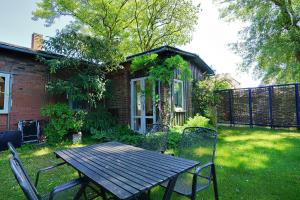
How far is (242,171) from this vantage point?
3.69 m

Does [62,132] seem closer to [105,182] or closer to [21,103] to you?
[21,103]

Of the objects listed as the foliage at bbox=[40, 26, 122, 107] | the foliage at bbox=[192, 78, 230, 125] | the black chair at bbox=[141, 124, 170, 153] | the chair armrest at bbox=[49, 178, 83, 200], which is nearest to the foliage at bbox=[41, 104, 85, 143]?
the foliage at bbox=[40, 26, 122, 107]

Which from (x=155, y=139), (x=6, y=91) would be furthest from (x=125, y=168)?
(x=6, y=91)

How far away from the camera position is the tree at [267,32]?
34.2ft

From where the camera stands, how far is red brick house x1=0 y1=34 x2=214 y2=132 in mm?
6336

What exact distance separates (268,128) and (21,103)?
410 inches

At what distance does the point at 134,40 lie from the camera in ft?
53.4

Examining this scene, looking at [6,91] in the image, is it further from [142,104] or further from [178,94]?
[178,94]

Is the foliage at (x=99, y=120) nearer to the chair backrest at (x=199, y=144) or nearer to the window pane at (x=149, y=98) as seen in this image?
the window pane at (x=149, y=98)

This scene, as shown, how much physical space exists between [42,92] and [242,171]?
720 cm

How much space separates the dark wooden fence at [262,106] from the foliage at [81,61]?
6547 millimetres

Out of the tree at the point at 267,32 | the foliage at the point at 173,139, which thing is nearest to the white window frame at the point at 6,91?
the foliage at the point at 173,139

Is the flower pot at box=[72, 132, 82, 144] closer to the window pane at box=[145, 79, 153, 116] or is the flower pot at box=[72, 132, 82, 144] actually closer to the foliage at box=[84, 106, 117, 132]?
the foliage at box=[84, 106, 117, 132]

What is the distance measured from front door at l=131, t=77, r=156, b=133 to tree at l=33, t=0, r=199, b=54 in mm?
5389
